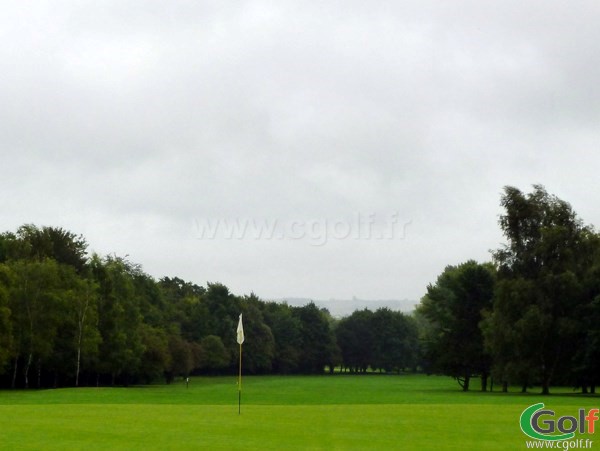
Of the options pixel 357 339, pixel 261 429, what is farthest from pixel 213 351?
pixel 261 429

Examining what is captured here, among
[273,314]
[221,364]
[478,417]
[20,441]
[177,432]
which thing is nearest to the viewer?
[20,441]

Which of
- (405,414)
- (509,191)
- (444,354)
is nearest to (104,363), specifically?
(444,354)

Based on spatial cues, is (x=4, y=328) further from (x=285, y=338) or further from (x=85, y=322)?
(x=285, y=338)

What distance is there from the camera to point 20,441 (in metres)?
24.8

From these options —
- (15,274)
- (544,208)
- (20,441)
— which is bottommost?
(20,441)

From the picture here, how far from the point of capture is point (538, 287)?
71625 millimetres

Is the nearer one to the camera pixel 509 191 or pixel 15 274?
pixel 509 191

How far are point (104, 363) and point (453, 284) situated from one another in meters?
40.4

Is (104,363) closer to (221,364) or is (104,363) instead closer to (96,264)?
(96,264)

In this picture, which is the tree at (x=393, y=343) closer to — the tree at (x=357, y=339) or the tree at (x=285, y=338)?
the tree at (x=357, y=339)

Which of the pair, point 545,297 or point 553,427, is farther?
point 545,297

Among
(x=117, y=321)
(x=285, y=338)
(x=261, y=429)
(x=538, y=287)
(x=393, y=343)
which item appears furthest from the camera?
(x=393, y=343)

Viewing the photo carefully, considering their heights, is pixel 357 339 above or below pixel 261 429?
above

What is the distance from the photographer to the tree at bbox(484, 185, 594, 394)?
232 ft
